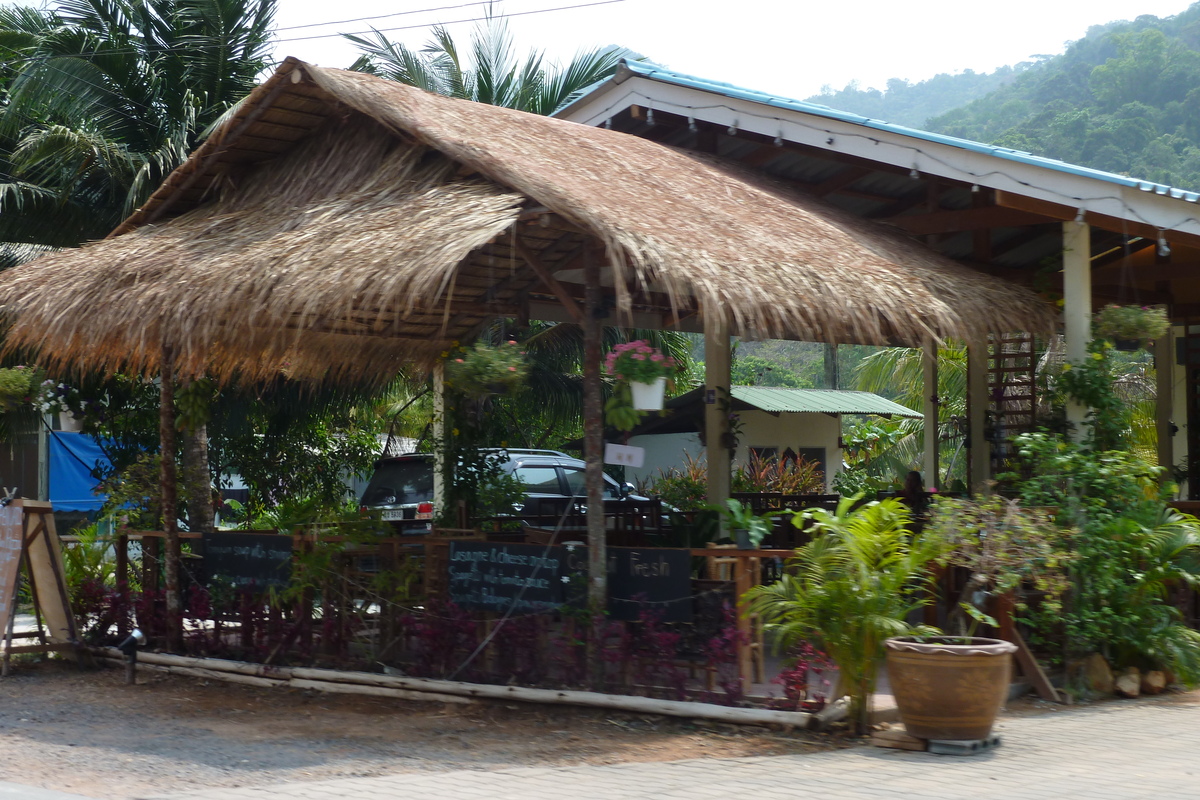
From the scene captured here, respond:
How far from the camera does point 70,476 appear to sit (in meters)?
18.6

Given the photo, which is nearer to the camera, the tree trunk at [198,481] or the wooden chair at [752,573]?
the wooden chair at [752,573]

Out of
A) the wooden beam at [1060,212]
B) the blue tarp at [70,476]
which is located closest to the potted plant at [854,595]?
the wooden beam at [1060,212]

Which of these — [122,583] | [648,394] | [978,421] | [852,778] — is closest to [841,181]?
[978,421]

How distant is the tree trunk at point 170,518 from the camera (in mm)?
9422

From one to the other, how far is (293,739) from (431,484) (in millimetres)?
7040

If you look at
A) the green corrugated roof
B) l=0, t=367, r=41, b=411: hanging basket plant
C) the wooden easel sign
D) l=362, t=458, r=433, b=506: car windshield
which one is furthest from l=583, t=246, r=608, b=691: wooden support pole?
the green corrugated roof

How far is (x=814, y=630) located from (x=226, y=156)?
6309mm

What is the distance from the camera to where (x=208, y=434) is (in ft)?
50.8

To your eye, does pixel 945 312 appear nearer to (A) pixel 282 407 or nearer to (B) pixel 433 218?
(B) pixel 433 218

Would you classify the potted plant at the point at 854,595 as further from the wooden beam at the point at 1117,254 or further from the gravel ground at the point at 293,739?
the wooden beam at the point at 1117,254

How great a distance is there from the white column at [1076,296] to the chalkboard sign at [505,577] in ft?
14.0

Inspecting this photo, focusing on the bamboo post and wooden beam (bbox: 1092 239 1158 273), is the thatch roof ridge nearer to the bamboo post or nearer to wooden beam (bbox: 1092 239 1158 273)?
wooden beam (bbox: 1092 239 1158 273)

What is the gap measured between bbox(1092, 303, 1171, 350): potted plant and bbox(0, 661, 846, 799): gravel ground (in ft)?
13.7

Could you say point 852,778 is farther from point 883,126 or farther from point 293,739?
point 883,126
